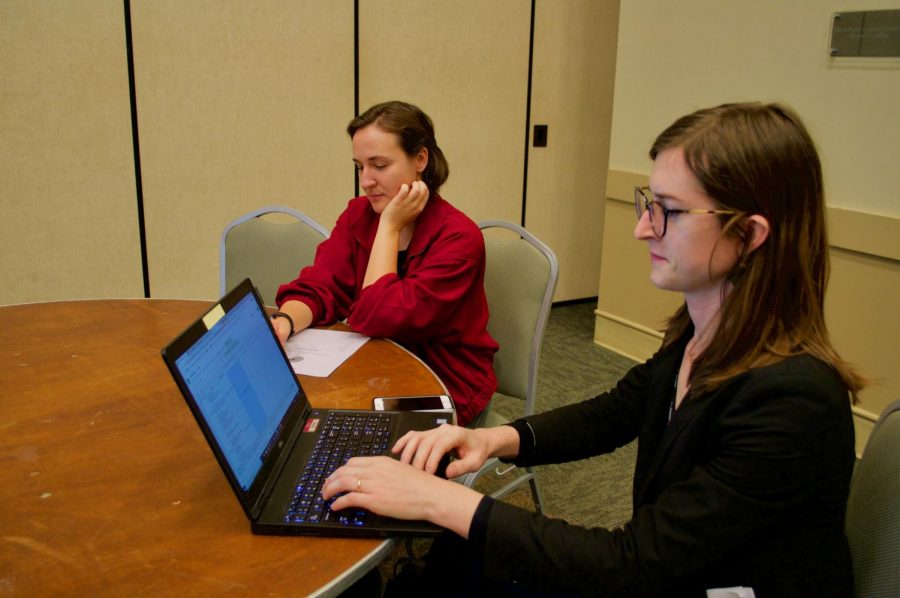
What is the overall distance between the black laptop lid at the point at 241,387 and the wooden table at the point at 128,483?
0.29ft

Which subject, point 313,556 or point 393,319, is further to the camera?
point 393,319

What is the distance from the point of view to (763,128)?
96cm

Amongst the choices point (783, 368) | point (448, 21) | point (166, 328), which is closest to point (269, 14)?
point (448, 21)

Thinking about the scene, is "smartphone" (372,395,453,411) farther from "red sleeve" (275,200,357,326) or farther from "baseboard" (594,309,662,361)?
"baseboard" (594,309,662,361)

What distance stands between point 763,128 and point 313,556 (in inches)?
32.5

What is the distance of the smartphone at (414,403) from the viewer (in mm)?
1320

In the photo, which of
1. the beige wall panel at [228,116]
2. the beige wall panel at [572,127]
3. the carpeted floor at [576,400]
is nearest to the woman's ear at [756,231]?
the carpeted floor at [576,400]

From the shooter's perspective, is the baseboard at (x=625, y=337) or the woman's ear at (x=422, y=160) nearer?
the woman's ear at (x=422, y=160)

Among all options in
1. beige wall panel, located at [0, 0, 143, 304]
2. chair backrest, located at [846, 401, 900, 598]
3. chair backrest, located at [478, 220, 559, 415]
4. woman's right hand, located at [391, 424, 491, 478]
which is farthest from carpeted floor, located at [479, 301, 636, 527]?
beige wall panel, located at [0, 0, 143, 304]

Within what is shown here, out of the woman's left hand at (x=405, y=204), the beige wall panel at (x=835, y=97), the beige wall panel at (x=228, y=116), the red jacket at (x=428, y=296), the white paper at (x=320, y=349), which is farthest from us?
the beige wall panel at (x=228, y=116)

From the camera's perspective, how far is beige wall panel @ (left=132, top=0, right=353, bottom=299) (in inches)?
124

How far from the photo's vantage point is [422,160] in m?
1.98

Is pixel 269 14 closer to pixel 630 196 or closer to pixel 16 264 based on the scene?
pixel 16 264

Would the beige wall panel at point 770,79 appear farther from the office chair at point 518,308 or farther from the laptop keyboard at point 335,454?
the laptop keyboard at point 335,454
